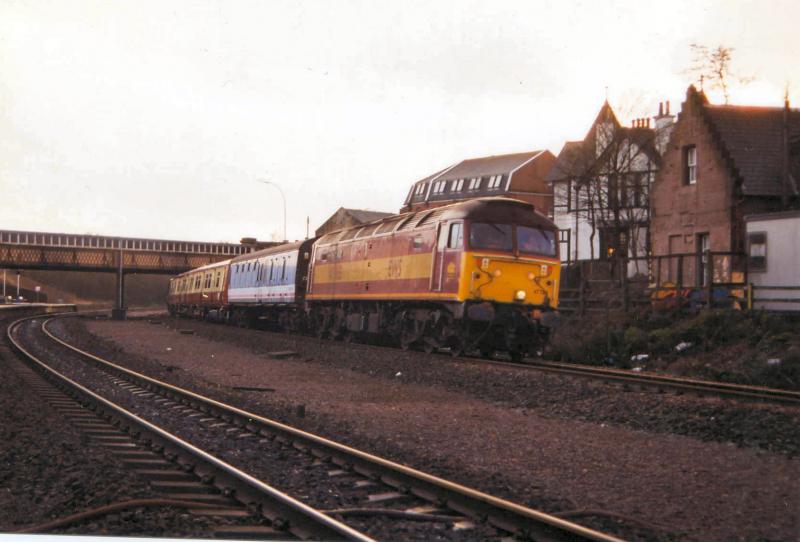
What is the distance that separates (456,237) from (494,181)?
7.73ft

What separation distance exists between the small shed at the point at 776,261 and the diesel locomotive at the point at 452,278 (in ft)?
13.3

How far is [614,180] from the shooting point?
56.7 ft

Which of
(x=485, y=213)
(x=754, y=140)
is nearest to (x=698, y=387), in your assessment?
(x=754, y=140)

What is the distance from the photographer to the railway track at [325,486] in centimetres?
503

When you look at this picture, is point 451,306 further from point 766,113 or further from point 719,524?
point 719,524

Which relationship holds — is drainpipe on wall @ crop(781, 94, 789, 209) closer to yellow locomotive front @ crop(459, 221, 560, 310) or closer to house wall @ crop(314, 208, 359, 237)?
yellow locomotive front @ crop(459, 221, 560, 310)

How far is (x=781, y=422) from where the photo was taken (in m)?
8.36

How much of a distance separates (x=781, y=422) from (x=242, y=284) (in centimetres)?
2755

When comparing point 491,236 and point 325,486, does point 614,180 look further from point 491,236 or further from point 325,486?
point 325,486

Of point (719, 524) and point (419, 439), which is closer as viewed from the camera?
point (719, 524)

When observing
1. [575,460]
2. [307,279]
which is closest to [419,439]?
[575,460]

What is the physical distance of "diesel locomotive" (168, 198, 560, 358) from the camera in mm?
15336

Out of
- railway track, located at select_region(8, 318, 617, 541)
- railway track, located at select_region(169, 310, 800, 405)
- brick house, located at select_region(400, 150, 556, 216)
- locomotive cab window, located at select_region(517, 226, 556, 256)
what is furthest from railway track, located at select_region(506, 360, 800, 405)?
railway track, located at select_region(8, 318, 617, 541)

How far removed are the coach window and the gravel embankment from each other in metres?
2.21
